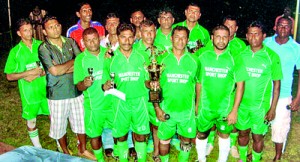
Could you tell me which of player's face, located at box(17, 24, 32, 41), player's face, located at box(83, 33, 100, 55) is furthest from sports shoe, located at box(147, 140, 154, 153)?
player's face, located at box(17, 24, 32, 41)

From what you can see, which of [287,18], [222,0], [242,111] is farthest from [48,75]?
[222,0]

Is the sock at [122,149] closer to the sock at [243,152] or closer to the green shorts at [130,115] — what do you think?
the green shorts at [130,115]

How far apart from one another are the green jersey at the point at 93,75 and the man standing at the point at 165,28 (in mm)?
1213

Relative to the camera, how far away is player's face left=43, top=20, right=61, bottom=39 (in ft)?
17.3

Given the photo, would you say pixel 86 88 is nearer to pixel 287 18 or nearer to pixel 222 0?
pixel 287 18

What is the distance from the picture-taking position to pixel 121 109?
5113 millimetres

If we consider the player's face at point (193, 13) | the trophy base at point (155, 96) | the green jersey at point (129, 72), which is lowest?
the trophy base at point (155, 96)

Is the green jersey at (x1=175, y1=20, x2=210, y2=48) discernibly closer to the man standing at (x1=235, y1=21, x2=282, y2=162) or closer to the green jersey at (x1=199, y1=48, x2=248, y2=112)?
the green jersey at (x1=199, y1=48, x2=248, y2=112)

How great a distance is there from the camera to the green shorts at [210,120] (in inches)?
201

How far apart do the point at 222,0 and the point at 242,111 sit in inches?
444

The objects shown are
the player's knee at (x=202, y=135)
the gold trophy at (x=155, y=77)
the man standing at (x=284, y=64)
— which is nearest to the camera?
the gold trophy at (x=155, y=77)

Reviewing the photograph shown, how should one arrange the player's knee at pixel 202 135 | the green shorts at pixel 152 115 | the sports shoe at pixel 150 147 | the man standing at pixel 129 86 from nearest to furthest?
1. the man standing at pixel 129 86
2. the player's knee at pixel 202 135
3. the green shorts at pixel 152 115
4. the sports shoe at pixel 150 147

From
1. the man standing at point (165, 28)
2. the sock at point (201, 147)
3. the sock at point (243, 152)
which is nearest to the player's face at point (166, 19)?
the man standing at point (165, 28)

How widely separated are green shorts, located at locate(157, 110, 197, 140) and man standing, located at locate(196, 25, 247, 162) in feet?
0.83
